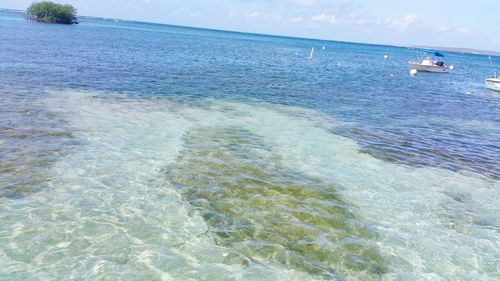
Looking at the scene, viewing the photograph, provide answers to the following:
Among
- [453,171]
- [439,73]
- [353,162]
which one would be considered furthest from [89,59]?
[439,73]

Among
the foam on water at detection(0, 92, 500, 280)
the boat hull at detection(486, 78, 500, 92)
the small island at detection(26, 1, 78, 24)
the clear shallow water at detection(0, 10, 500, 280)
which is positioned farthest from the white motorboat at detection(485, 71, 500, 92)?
the small island at detection(26, 1, 78, 24)

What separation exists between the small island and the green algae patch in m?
144

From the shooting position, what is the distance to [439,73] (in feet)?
277

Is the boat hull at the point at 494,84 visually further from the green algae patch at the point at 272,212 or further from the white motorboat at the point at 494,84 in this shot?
the green algae patch at the point at 272,212

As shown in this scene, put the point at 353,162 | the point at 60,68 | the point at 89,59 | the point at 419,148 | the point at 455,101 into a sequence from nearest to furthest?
the point at 353,162
the point at 419,148
the point at 60,68
the point at 455,101
the point at 89,59

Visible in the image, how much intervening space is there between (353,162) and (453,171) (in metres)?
4.99

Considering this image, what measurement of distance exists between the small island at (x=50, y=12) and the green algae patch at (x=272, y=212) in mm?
144159

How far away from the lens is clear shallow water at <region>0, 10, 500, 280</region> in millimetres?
10414

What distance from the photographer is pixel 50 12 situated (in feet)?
459

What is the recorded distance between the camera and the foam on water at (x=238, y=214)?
1016cm

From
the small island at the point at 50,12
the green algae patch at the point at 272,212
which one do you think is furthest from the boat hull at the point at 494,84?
the small island at the point at 50,12

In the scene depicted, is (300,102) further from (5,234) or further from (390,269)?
(5,234)

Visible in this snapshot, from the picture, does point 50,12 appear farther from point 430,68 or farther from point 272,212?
point 272,212

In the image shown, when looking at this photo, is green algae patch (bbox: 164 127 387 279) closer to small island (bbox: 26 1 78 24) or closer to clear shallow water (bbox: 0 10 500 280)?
clear shallow water (bbox: 0 10 500 280)
